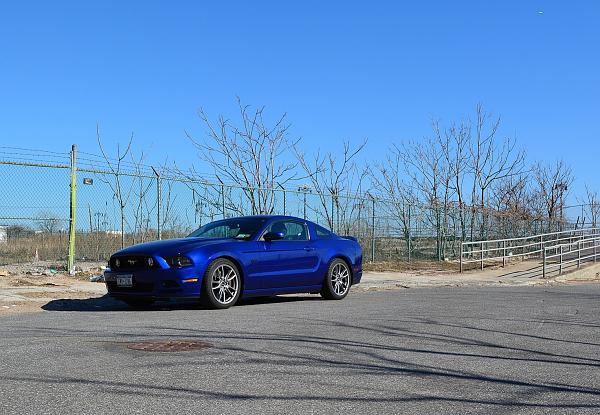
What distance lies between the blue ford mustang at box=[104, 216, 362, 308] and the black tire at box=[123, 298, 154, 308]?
1 cm

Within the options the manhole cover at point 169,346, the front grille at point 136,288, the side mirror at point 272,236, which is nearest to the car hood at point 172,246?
the front grille at point 136,288

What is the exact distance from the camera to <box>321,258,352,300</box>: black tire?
485 inches

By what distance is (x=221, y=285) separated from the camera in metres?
10.7

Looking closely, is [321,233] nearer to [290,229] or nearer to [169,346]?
[290,229]

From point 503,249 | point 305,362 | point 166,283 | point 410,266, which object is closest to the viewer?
point 305,362

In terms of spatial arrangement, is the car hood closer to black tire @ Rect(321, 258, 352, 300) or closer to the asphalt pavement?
the asphalt pavement

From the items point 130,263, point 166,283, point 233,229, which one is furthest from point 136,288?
point 233,229

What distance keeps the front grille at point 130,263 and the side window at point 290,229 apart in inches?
79.9

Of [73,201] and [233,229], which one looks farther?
[73,201]

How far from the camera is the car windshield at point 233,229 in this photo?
11.5 m

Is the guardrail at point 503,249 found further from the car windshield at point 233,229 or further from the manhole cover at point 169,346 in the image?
the manhole cover at point 169,346

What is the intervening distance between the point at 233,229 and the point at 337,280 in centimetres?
204

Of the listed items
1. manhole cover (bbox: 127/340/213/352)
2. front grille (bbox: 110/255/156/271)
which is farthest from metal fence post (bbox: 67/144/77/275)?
manhole cover (bbox: 127/340/213/352)

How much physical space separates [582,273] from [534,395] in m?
18.2
